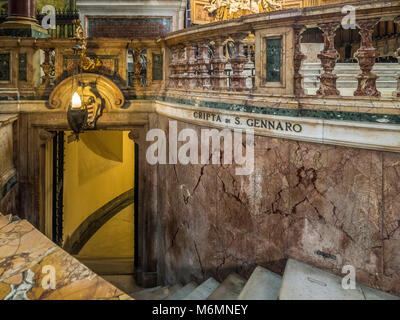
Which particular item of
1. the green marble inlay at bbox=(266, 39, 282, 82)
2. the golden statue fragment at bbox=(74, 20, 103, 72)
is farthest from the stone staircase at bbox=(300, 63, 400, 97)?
the golden statue fragment at bbox=(74, 20, 103, 72)

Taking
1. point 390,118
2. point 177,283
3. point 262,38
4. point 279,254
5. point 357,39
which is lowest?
point 177,283

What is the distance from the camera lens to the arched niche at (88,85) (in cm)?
603

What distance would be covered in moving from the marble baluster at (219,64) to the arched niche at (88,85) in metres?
2.48

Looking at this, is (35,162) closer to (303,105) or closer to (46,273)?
(46,273)

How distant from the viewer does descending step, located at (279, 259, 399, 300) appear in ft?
9.00

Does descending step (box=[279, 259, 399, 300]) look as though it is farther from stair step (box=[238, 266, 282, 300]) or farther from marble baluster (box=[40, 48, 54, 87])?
marble baluster (box=[40, 48, 54, 87])

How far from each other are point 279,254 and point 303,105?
1338 mm

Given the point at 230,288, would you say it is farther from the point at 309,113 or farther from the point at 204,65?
the point at 204,65

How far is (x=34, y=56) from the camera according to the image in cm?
598

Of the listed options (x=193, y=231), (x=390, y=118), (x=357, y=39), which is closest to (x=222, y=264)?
(x=193, y=231)

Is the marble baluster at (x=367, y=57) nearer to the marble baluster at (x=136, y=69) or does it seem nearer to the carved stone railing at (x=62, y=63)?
the carved stone railing at (x=62, y=63)

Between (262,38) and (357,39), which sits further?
(357,39)

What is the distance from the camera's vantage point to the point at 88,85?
239 inches
